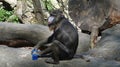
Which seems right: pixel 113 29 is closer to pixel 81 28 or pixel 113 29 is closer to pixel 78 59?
pixel 81 28

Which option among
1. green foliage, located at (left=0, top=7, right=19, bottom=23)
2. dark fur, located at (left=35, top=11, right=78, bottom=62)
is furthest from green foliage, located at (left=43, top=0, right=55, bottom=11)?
dark fur, located at (left=35, top=11, right=78, bottom=62)

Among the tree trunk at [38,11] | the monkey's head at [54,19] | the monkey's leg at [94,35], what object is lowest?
the monkey's leg at [94,35]

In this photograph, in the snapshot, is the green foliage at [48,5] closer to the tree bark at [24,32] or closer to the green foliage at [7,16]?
the green foliage at [7,16]

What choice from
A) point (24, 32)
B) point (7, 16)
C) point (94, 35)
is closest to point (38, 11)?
point (7, 16)

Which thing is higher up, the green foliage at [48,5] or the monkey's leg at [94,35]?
the green foliage at [48,5]

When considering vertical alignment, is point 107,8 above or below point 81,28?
above

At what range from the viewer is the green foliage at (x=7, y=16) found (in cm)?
1105

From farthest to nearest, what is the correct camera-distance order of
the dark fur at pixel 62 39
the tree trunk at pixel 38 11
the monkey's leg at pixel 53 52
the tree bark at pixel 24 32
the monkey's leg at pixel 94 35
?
the tree trunk at pixel 38 11, the monkey's leg at pixel 94 35, the tree bark at pixel 24 32, the dark fur at pixel 62 39, the monkey's leg at pixel 53 52

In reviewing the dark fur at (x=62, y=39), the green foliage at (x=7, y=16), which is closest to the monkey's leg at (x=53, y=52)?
the dark fur at (x=62, y=39)

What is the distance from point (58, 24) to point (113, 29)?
2877 millimetres

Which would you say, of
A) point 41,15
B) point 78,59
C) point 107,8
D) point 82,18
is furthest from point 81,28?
point 78,59

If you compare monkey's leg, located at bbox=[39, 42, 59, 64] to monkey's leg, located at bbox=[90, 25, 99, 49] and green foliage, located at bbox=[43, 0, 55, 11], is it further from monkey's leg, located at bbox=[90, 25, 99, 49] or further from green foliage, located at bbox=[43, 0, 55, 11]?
green foliage, located at bbox=[43, 0, 55, 11]

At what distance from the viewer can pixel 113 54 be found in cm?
682

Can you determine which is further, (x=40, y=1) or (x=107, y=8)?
(x=40, y=1)
